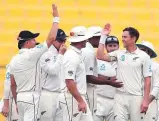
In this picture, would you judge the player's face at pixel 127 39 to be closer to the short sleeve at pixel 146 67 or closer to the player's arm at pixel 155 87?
the short sleeve at pixel 146 67

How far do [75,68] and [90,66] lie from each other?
2.55 ft

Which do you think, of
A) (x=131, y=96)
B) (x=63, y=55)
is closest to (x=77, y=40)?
(x=63, y=55)

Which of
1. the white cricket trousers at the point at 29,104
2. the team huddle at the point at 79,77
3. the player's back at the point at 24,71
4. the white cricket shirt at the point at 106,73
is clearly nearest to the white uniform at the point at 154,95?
the team huddle at the point at 79,77

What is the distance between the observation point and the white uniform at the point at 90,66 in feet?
34.0

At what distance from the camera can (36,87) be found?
10.2 metres

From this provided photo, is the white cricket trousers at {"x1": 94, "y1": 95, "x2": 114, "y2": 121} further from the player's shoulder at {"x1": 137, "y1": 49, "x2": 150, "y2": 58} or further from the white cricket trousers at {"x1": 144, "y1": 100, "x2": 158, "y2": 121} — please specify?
the player's shoulder at {"x1": 137, "y1": 49, "x2": 150, "y2": 58}

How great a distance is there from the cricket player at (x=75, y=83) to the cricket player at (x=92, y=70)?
0.51 metres

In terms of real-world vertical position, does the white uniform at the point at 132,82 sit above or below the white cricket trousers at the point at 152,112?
above

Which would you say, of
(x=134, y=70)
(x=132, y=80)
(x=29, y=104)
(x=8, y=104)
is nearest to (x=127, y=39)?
(x=134, y=70)

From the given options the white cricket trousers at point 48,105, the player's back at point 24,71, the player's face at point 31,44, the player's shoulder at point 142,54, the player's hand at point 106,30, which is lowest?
the white cricket trousers at point 48,105

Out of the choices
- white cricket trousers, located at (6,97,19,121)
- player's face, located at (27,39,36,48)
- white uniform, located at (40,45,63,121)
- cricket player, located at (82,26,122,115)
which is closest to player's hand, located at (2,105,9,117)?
white cricket trousers, located at (6,97,19,121)

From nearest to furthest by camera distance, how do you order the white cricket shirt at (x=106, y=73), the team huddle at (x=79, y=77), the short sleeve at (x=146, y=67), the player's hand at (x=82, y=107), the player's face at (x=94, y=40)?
the player's hand at (x=82, y=107) → the team huddle at (x=79, y=77) → the short sleeve at (x=146, y=67) → the player's face at (x=94, y=40) → the white cricket shirt at (x=106, y=73)

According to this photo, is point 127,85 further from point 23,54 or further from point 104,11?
point 104,11

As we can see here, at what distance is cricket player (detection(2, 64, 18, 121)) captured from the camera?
440 inches
